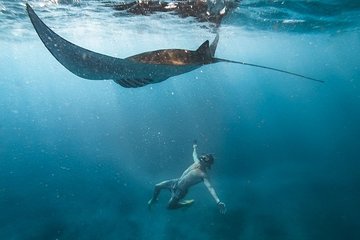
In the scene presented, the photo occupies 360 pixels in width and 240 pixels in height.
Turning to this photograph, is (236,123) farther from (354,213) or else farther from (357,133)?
(354,213)

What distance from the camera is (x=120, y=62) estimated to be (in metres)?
3.13

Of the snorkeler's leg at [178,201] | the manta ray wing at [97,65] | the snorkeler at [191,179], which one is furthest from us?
the snorkeler's leg at [178,201]

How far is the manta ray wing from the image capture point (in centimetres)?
293

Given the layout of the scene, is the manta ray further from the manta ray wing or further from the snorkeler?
the snorkeler

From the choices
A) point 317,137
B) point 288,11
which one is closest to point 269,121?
point 317,137

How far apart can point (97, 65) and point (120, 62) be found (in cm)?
27

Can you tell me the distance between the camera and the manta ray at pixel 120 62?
2956 millimetres

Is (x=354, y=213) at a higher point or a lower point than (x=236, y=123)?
higher

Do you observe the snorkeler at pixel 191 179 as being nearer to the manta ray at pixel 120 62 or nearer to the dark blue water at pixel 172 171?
the dark blue water at pixel 172 171

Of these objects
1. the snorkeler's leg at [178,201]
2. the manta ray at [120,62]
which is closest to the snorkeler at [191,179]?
the snorkeler's leg at [178,201]

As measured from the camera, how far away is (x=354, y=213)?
13.3m

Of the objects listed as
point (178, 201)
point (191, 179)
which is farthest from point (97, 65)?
point (178, 201)

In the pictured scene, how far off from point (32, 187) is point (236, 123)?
21995mm

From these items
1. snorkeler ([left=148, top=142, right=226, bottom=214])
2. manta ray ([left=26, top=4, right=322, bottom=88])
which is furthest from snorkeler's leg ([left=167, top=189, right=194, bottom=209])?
manta ray ([left=26, top=4, right=322, bottom=88])
